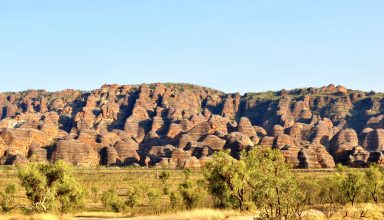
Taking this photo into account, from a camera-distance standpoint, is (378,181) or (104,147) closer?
(378,181)

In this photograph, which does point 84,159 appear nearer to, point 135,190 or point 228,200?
point 135,190

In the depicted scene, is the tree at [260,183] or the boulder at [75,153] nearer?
the tree at [260,183]

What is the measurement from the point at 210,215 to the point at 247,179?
6021 millimetres

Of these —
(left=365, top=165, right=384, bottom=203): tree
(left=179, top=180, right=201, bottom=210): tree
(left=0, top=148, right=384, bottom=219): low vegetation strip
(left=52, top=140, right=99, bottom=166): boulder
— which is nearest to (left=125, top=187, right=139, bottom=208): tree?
(left=0, top=148, right=384, bottom=219): low vegetation strip

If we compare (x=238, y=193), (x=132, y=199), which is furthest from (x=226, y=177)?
(x=132, y=199)

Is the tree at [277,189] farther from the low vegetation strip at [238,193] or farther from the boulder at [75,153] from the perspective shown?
the boulder at [75,153]

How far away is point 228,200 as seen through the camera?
39.1 meters

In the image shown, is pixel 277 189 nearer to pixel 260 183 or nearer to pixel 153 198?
pixel 260 183

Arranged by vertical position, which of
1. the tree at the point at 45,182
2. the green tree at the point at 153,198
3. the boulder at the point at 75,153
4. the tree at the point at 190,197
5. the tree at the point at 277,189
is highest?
the tree at the point at 277,189

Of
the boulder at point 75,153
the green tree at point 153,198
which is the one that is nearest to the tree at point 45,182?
the green tree at point 153,198

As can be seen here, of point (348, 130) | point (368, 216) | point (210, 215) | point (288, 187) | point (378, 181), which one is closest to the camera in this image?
point (288, 187)

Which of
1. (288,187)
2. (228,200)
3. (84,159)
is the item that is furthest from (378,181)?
(84,159)

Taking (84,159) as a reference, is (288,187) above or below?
above

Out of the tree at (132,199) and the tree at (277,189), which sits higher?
the tree at (277,189)
